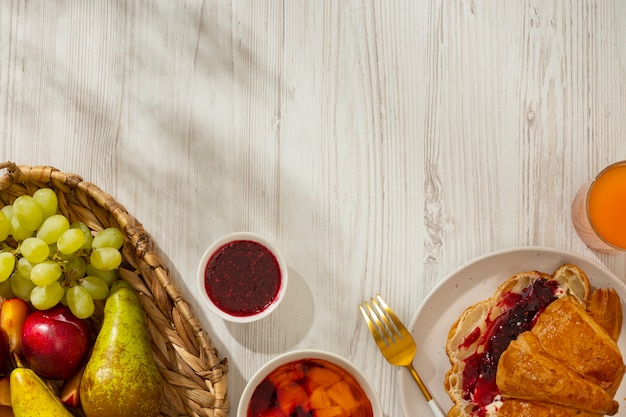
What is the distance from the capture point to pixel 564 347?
1.30 meters

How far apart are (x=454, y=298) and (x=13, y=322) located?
838mm

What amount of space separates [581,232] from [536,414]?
39 cm

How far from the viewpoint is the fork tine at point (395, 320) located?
54.5 inches

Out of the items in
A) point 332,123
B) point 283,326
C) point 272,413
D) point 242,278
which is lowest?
point 272,413

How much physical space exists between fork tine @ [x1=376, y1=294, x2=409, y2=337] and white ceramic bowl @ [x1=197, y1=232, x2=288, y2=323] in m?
0.20

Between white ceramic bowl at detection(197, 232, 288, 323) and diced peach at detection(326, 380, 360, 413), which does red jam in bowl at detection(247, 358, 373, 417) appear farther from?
white ceramic bowl at detection(197, 232, 288, 323)

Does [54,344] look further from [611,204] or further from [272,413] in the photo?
[611,204]

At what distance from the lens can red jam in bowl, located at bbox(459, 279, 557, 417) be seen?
4.45ft

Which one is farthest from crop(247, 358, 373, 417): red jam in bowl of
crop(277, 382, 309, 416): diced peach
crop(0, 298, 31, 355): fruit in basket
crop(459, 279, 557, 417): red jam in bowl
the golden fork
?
crop(0, 298, 31, 355): fruit in basket

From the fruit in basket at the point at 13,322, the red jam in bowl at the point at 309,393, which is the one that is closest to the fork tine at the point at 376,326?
the red jam in bowl at the point at 309,393

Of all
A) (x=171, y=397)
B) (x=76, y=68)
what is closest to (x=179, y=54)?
(x=76, y=68)

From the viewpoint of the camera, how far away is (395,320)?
140 centimetres

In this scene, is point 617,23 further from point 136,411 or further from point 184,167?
point 136,411

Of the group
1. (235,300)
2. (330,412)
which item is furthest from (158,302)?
(330,412)
